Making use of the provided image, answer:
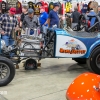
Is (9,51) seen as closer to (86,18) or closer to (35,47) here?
(35,47)

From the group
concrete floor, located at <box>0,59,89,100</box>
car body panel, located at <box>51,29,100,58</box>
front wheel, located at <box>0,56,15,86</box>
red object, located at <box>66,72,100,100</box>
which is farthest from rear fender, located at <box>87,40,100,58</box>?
red object, located at <box>66,72,100,100</box>

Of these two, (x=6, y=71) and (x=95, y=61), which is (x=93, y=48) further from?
(x=6, y=71)

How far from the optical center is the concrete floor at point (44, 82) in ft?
13.9

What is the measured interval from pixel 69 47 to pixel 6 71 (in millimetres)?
1507

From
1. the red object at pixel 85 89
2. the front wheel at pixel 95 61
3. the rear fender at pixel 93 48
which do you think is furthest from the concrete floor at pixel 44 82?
the red object at pixel 85 89

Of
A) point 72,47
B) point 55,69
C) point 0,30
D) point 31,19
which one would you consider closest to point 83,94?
point 72,47

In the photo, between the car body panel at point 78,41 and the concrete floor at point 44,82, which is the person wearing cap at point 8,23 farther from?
the car body panel at point 78,41

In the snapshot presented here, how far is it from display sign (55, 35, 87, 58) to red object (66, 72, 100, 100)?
7.18 ft

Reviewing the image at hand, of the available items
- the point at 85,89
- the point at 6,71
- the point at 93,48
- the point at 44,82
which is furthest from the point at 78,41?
the point at 85,89

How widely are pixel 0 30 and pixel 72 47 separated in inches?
82.5

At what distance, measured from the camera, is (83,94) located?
2611mm

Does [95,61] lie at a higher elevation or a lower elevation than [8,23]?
lower

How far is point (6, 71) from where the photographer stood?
4.66 meters

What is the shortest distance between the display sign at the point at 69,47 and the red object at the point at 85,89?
219 cm
